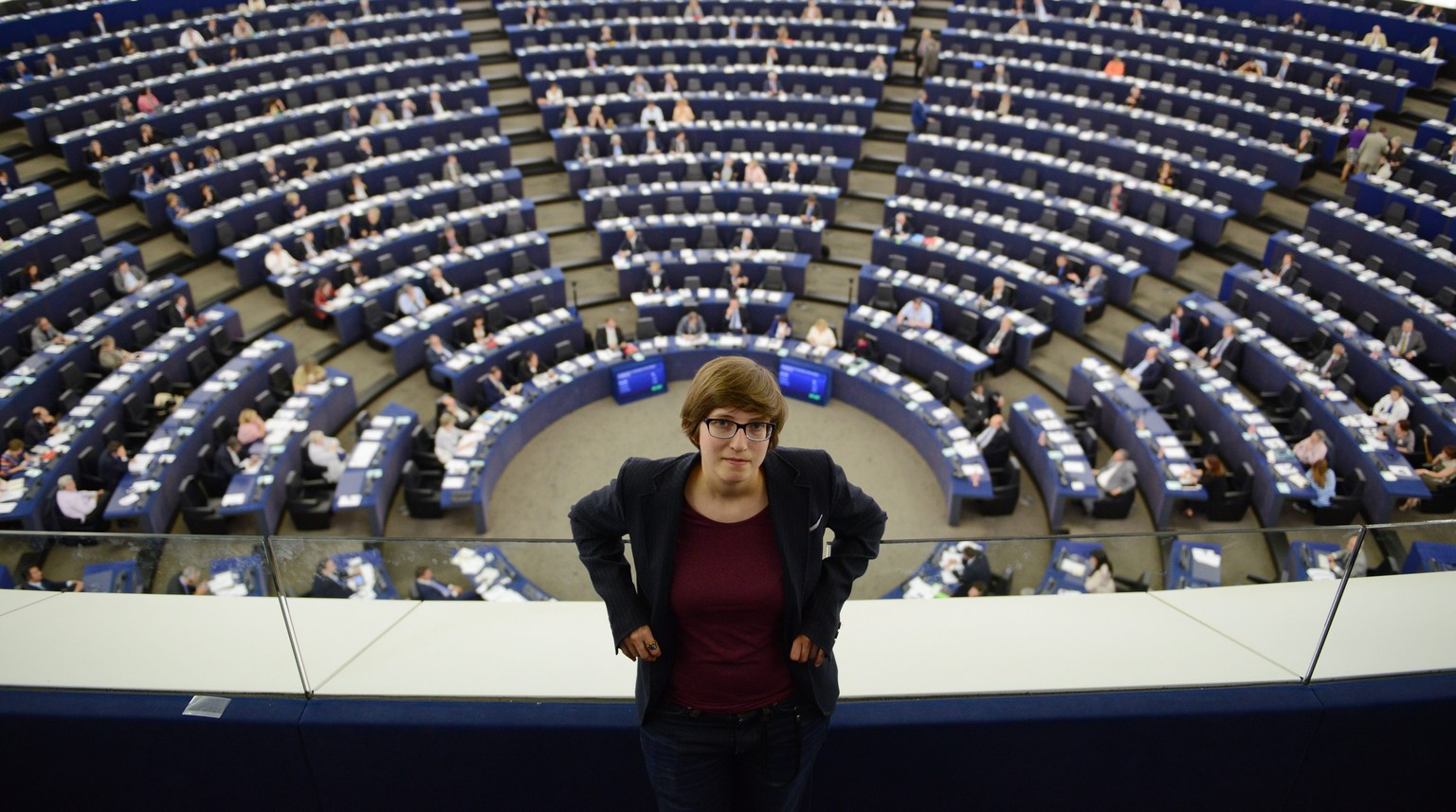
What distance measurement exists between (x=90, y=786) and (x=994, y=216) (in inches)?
684

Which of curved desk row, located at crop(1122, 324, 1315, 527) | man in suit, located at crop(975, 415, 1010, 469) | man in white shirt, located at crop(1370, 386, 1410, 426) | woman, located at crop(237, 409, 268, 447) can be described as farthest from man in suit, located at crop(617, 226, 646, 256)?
man in white shirt, located at crop(1370, 386, 1410, 426)

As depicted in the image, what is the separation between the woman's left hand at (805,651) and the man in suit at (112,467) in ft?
40.2

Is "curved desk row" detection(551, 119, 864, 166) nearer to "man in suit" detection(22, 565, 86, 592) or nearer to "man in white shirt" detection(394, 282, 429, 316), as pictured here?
"man in white shirt" detection(394, 282, 429, 316)

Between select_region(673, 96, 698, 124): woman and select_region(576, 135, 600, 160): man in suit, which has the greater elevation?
select_region(673, 96, 698, 124): woman

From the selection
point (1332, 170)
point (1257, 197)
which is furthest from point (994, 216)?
point (1332, 170)

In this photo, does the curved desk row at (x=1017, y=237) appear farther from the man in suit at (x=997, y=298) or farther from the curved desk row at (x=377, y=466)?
the curved desk row at (x=377, y=466)

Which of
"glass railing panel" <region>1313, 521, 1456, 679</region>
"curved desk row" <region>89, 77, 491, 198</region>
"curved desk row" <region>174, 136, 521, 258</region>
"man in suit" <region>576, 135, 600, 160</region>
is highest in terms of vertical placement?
"glass railing panel" <region>1313, 521, 1456, 679</region>

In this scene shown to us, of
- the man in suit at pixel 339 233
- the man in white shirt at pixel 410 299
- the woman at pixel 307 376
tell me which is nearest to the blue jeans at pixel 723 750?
the woman at pixel 307 376

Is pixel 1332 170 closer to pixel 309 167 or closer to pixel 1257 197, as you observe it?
pixel 1257 197

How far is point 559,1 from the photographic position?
24.7m

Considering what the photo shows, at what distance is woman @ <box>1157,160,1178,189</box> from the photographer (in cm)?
1816

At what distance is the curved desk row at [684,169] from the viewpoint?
64.4ft

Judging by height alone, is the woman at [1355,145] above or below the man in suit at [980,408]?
above

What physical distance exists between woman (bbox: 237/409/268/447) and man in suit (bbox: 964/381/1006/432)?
31.6 ft
